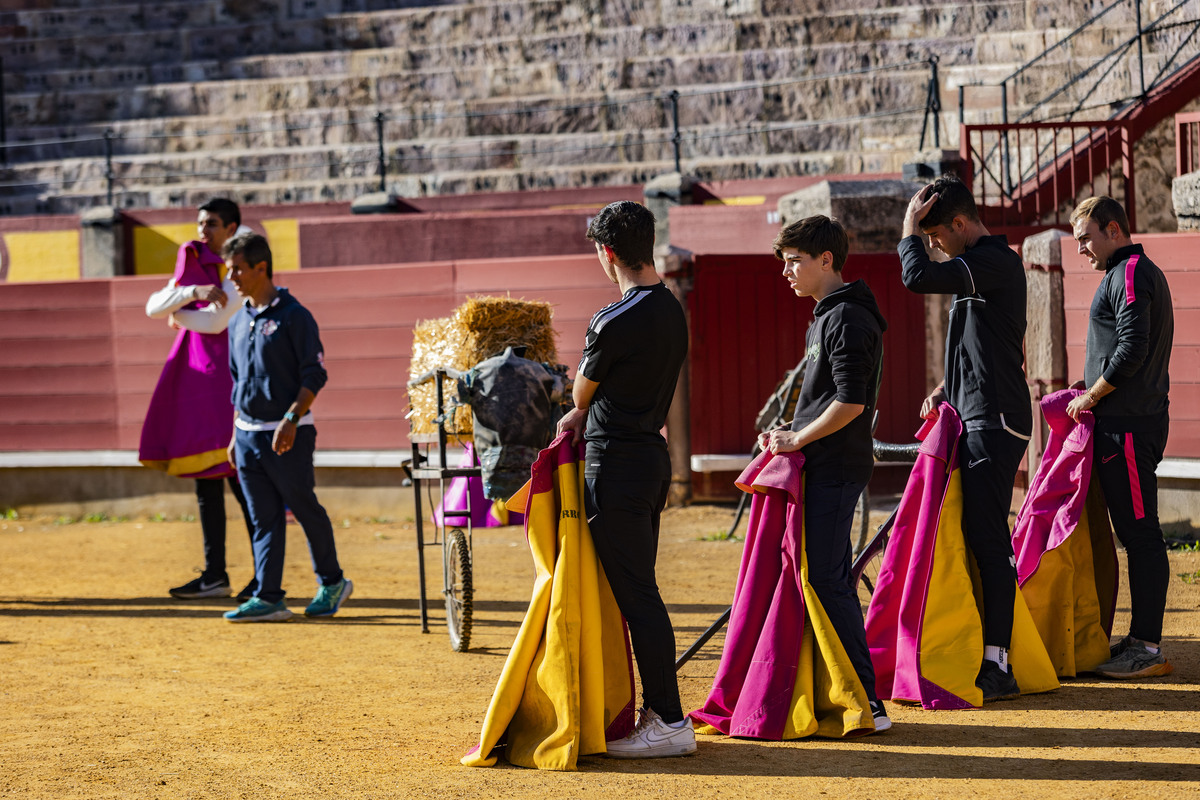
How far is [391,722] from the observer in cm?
509

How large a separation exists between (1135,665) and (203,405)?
5006mm

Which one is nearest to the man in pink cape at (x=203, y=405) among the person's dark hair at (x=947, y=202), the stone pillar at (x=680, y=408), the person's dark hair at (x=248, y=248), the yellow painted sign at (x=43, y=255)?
the person's dark hair at (x=248, y=248)

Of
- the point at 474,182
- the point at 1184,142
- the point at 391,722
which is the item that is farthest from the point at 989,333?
the point at 474,182

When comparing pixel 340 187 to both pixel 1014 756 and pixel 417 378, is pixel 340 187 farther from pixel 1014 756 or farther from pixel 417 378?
pixel 1014 756

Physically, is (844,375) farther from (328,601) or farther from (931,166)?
(931,166)

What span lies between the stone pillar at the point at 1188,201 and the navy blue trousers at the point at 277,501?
19.4 feet

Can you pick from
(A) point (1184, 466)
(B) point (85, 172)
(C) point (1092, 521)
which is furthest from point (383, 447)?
(B) point (85, 172)

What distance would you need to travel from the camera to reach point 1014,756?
14.4 ft

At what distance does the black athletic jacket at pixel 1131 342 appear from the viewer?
17.4 ft

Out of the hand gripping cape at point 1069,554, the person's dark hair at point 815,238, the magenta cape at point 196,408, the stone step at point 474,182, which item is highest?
the stone step at point 474,182

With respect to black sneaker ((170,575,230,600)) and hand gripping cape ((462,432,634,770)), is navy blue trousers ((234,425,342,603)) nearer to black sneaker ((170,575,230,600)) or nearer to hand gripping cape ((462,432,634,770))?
black sneaker ((170,575,230,600))

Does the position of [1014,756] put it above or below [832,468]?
below

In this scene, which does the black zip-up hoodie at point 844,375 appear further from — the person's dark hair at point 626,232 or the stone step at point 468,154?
the stone step at point 468,154

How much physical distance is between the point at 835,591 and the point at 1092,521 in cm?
152
